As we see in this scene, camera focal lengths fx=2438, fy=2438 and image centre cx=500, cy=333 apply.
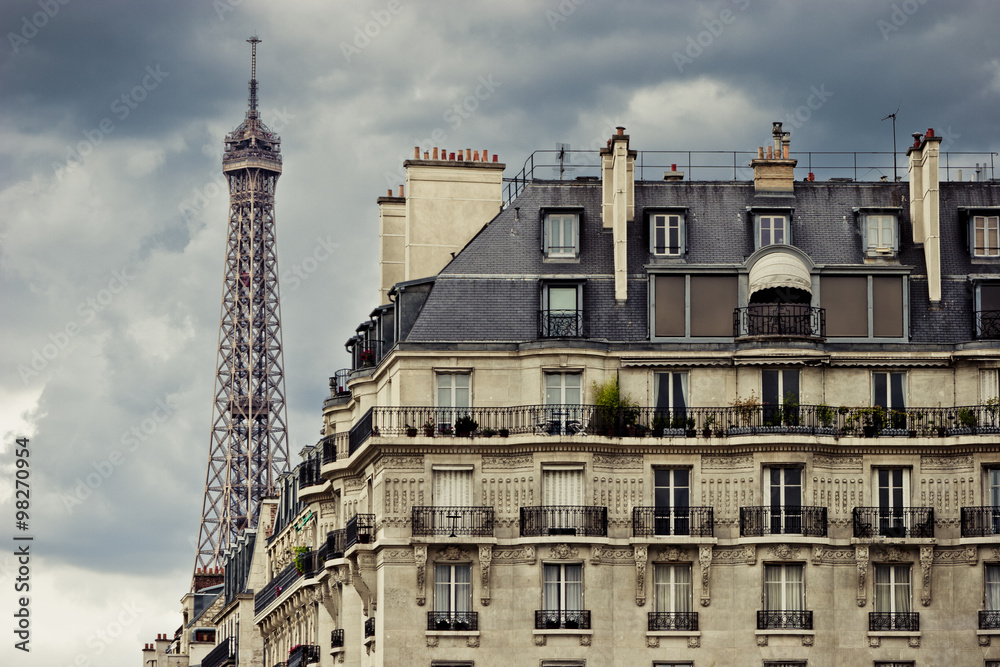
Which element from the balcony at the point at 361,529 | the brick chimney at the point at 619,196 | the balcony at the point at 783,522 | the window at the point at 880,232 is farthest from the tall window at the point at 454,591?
the window at the point at 880,232

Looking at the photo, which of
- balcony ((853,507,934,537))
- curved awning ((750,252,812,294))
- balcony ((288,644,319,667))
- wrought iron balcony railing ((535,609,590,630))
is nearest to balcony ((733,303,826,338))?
curved awning ((750,252,812,294))

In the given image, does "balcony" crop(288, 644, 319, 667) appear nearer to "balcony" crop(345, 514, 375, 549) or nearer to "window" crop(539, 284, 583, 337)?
"balcony" crop(345, 514, 375, 549)

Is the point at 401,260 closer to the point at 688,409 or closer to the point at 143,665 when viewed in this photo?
the point at 688,409

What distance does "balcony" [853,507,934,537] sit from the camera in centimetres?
6988

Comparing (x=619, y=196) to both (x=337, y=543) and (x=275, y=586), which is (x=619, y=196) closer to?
(x=337, y=543)

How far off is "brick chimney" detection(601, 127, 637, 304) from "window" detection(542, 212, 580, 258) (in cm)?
95

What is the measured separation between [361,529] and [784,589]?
1252 cm

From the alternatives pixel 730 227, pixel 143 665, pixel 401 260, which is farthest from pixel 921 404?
pixel 143 665

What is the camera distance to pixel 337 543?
76.0 metres

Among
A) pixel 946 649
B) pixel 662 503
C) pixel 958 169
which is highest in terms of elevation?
pixel 958 169

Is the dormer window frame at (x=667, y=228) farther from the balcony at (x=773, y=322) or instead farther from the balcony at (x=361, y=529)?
the balcony at (x=361, y=529)

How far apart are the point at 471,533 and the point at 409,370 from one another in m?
5.29

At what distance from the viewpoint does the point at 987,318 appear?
72000mm

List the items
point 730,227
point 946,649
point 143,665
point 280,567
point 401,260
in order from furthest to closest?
1. point 143,665
2. point 280,567
3. point 401,260
4. point 730,227
5. point 946,649
